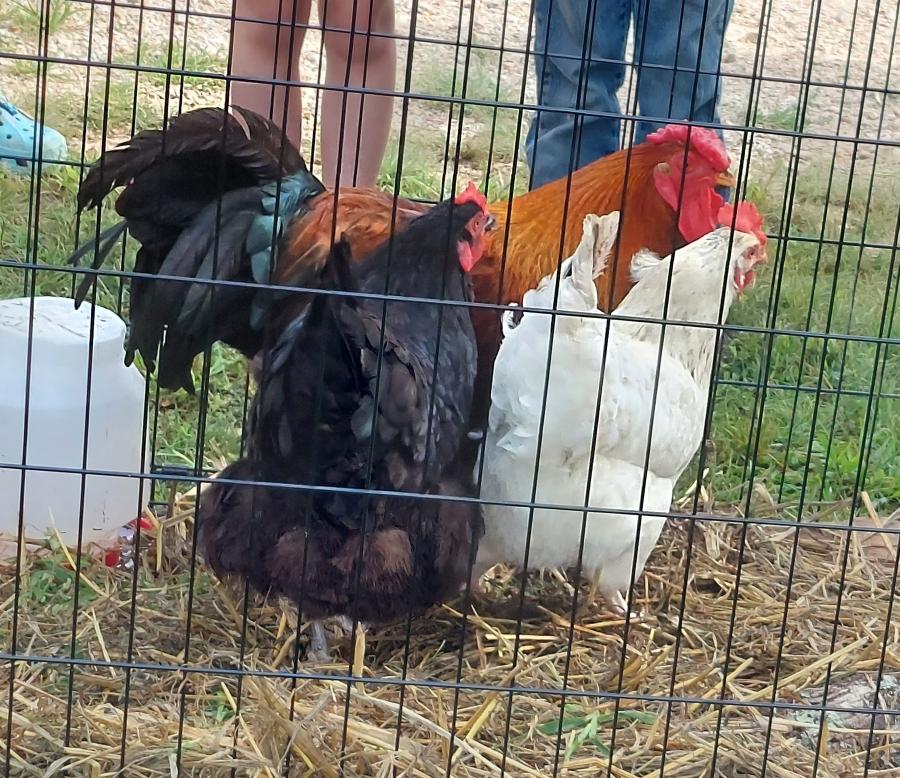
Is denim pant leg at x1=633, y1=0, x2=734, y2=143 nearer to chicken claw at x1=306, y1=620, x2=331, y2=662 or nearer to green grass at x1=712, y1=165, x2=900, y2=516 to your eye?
green grass at x1=712, y1=165, x2=900, y2=516

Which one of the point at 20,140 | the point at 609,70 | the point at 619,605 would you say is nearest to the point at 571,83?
the point at 609,70

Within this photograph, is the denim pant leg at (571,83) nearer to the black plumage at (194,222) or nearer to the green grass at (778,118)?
the black plumage at (194,222)

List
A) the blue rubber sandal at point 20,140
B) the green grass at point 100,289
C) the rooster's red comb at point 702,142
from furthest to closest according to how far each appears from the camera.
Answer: the blue rubber sandal at point 20,140
the green grass at point 100,289
the rooster's red comb at point 702,142

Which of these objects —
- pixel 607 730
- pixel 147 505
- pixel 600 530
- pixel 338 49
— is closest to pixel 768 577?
pixel 600 530

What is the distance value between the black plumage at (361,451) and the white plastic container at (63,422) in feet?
1.17

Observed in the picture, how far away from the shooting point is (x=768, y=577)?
263 centimetres

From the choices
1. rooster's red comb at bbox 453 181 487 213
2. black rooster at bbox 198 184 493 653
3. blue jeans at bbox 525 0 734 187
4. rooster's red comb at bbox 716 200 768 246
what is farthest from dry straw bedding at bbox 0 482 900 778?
blue jeans at bbox 525 0 734 187

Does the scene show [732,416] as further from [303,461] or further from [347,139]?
[303,461]

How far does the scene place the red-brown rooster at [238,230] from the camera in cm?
234

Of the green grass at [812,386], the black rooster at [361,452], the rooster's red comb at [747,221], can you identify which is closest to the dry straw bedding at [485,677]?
the black rooster at [361,452]

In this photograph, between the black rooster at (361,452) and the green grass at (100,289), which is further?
the green grass at (100,289)

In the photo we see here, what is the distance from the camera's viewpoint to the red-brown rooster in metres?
2.34

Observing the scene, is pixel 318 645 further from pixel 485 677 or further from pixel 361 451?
pixel 361 451

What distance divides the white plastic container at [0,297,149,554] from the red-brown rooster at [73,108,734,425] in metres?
0.11
